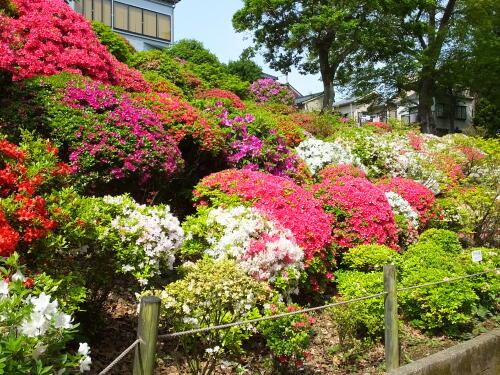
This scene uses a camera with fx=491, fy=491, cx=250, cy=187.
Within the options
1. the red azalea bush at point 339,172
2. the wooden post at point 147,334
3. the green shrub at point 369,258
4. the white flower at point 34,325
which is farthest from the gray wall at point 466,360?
the red azalea bush at point 339,172

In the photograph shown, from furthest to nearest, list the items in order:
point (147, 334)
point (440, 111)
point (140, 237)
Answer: point (440, 111) < point (140, 237) < point (147, 334)

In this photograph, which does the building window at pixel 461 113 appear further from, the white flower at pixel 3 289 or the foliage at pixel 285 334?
the white flower at pixel 3 289

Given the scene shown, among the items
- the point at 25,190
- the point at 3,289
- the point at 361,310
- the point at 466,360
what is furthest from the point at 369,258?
the point at 3,289

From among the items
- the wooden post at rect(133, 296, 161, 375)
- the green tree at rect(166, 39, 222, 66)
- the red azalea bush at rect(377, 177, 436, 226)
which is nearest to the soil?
the wooden post at rect(133, 296, 161, 375)

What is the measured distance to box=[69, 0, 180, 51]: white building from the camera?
3045 cm

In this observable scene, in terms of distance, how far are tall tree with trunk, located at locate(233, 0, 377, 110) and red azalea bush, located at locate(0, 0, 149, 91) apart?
17372mm

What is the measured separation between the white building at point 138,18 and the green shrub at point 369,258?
27.6 metres

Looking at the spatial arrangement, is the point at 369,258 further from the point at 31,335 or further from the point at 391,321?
the point at 31,335

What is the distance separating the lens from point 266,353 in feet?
15.9

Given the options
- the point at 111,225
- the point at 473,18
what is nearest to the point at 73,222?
the point at 111,225

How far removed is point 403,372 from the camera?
4.48m

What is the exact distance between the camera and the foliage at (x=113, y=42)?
12.5 m

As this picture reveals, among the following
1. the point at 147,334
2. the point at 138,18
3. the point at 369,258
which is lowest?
the point at 369,258

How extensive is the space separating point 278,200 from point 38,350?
169 inches
